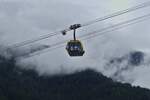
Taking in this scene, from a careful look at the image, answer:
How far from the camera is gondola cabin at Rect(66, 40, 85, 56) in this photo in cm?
5200

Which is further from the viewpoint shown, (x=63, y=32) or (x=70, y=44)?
(x=70, y=44)

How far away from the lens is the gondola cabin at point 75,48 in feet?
171

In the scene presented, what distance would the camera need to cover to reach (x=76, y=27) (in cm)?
4844

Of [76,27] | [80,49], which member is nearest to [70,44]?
[80,49]

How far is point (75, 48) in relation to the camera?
5194cm

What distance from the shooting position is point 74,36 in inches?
1960

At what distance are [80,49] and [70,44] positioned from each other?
3.09ft

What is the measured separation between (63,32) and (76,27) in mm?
1203

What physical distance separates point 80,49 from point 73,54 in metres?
0.79

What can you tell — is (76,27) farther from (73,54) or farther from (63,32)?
(73,54)

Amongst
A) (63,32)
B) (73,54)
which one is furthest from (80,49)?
(63,32)

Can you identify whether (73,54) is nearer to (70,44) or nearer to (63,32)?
(70,44)

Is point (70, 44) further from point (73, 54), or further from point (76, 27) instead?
point (76, 27)

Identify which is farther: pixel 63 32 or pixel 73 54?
pixel 73 54
